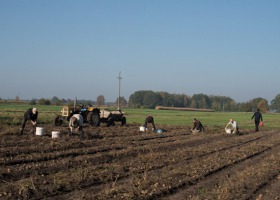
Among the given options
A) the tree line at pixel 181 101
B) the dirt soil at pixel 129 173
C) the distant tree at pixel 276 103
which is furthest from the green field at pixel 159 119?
the distant tree at pixel 276 103

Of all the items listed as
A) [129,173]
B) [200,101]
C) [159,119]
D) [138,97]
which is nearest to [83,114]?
[129,173]

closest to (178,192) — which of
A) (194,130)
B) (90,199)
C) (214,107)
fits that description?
(90,199)

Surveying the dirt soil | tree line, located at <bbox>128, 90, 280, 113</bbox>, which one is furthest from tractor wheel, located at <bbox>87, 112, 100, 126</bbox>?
tree line, located at <bbox>128, 90, 280, 113</bbox>

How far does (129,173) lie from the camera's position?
9641 mm

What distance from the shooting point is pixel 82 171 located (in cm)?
949

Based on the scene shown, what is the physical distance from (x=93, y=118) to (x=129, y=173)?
14386mm

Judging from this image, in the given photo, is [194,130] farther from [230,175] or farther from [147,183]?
[147,183]

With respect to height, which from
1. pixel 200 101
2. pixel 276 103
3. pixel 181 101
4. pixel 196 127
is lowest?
pixel 196 127

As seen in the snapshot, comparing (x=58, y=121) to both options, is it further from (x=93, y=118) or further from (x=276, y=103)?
(x=276, y=103)

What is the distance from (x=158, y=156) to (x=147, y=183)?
13.9ft

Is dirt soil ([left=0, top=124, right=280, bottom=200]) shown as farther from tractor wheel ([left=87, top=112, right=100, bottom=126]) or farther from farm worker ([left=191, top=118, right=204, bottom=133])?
tractor wheel ([left=87, top=112, right=100, bottom=126])

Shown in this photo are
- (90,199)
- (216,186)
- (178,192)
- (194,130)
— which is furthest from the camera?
(194,130)

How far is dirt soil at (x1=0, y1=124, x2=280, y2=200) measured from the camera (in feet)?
25.1

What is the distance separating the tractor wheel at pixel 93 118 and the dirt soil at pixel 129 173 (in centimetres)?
826
